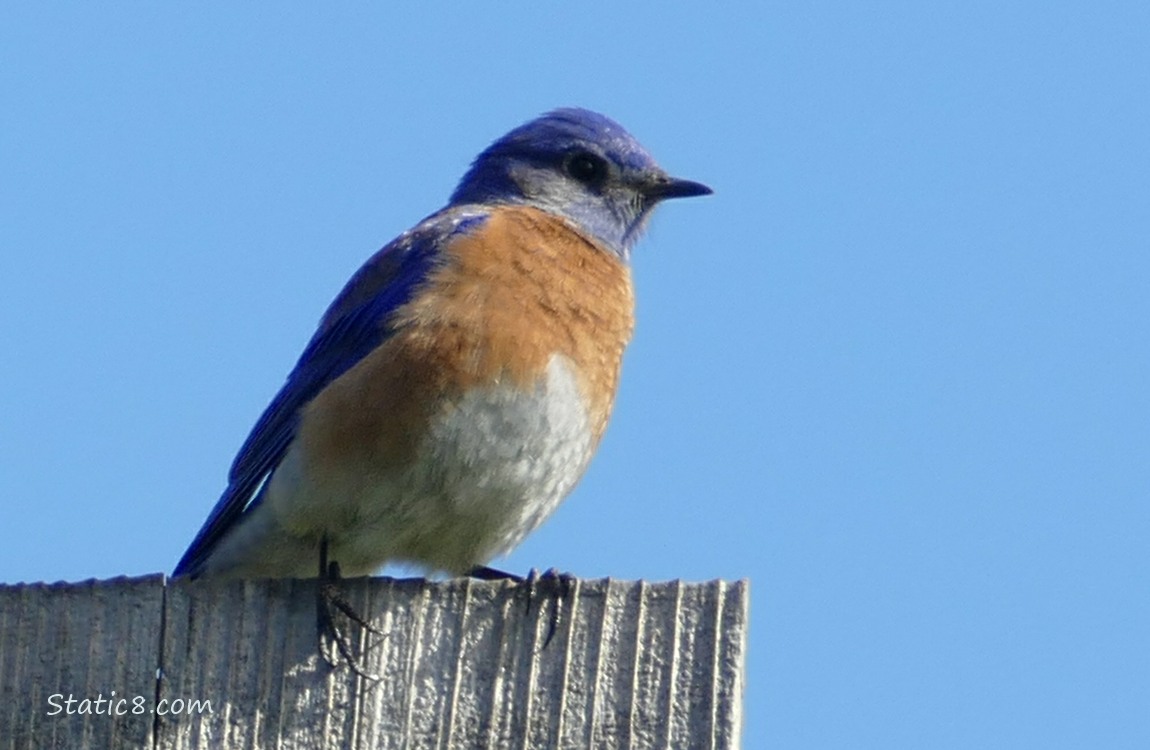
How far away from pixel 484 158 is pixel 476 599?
3.83 m

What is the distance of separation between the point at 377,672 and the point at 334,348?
2419mm

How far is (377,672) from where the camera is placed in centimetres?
327

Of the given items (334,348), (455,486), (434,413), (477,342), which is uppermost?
(334,348)

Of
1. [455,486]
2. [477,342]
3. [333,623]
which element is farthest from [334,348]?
[333,623]

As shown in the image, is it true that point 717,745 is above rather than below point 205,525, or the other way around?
below

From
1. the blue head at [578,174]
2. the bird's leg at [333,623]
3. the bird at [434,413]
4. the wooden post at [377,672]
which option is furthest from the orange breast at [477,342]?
the wooden post at [377,672]

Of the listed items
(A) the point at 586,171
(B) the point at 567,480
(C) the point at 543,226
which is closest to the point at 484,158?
(A) the point at 586,171

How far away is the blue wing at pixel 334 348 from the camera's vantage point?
209 inches

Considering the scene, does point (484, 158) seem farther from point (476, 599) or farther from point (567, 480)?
point (476, 599)

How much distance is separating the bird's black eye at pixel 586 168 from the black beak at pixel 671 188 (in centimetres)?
→ 19

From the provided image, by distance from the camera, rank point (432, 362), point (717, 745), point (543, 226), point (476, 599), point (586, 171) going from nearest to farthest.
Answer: point (717, 745) → point (476, 599) → point (432, 362) → point (543, 226) → point (586, 171)

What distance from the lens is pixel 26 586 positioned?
3.30 metres

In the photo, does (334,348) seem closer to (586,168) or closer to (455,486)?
(455,486)

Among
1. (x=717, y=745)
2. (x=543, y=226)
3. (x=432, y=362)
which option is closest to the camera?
(x=717, y=745)
